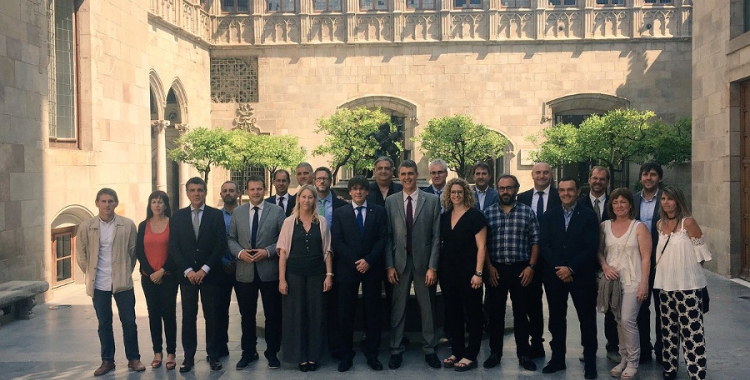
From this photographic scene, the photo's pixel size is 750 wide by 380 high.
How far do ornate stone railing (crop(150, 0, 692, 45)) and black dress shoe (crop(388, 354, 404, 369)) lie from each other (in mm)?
18368

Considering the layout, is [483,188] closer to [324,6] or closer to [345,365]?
[345,365]

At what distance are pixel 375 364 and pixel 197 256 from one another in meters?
1.94

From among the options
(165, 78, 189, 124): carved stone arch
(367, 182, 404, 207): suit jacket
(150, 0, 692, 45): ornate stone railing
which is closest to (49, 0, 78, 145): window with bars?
(367, 182, 404, 207): suit jacket

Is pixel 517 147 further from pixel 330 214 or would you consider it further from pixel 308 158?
pixel 330 214

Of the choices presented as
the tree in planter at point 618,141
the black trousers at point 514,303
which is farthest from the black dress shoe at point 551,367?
the tree in planter at point 618,141

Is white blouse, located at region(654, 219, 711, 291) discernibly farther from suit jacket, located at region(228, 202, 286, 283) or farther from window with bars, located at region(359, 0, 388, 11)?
window with bars, located at region(359, 0, 388, 11)

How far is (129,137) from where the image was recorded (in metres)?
12.7

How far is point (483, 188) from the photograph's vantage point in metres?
7.50

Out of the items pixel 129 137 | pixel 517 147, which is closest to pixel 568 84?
pixel 517 147

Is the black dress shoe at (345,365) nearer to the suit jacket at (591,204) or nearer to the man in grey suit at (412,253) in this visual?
the man in grey suit at (412,253)

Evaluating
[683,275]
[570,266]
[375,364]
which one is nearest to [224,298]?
[375,364]

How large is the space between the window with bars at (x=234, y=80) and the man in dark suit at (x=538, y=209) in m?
18.1

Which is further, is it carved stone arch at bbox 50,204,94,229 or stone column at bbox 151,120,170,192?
stone column at bbox 151,120,170,192

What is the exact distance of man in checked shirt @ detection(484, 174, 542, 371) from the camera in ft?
19.9
